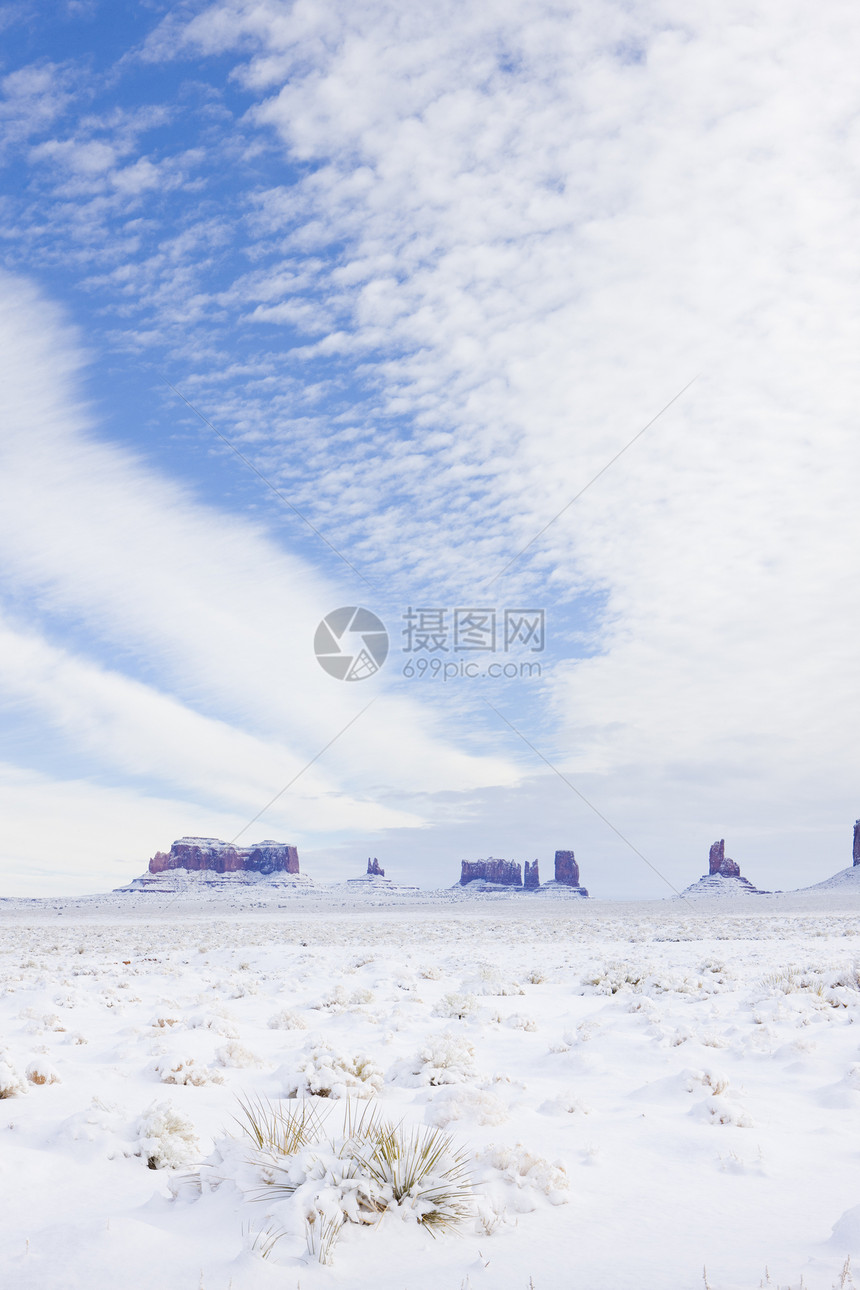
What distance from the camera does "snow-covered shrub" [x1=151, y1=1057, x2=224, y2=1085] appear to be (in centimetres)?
682

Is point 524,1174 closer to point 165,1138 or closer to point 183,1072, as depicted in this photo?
point 165,1138

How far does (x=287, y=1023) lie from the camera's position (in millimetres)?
9883

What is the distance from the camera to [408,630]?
2408 cm

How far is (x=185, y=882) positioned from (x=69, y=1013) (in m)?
193

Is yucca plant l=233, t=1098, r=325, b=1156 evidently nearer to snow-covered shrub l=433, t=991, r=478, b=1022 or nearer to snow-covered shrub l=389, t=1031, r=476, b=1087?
snow-covered shrub l=389, t=1031, r=476, b=1087

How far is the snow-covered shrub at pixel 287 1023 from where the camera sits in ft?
32.3

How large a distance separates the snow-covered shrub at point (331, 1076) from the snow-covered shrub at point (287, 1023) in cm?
308

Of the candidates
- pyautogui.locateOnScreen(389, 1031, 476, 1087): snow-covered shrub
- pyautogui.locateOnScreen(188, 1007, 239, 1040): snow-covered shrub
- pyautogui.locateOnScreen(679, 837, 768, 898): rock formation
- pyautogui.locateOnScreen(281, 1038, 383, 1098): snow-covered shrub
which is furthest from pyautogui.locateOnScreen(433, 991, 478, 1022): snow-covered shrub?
pyautogui.locateOnScreen(679, 837, 768, 898): rock formation

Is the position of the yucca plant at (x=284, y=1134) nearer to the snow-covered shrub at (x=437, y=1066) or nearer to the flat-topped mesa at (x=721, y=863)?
the snow-covered shrub at (x=437, y=1066)

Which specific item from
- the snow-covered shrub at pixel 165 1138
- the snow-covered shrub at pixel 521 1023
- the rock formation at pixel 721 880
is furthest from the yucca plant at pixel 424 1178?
the rock formation at pixel 721 880

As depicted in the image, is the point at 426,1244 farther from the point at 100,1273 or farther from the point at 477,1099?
the point at 477,1099

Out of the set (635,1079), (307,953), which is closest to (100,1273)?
(635,1079)

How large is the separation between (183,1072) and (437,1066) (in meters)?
2.23

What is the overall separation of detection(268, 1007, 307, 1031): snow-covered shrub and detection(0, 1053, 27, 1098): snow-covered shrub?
12.7ft
